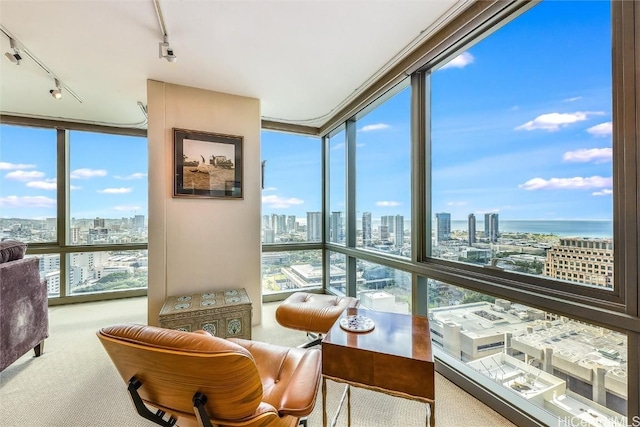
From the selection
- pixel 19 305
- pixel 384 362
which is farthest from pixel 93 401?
pixel 384 362

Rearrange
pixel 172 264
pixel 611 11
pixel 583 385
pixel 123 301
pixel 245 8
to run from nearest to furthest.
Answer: pixel 611 11 → pixel 583 385 → pixel 245 8 → pixel 172 264 → pixel 123 301

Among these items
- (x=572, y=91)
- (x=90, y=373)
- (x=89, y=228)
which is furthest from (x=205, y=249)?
(x=572, y=91)

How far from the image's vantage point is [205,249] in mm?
2828

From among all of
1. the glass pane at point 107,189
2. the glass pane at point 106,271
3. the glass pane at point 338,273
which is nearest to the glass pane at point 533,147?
the glass pane at point 338,273

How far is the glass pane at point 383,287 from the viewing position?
2.50m

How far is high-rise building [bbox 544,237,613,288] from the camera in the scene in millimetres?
1215

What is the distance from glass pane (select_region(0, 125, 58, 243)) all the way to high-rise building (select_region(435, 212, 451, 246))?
5.10 metres

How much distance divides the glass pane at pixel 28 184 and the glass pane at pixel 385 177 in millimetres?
4431

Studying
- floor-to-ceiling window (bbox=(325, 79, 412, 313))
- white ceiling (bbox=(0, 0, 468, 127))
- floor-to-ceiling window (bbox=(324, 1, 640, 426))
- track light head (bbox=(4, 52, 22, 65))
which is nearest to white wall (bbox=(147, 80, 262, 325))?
white ceiling (bbox=(0, 0, 468, 127))

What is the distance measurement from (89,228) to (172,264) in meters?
2.30

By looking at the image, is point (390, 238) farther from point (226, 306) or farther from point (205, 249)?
point (205, 249)

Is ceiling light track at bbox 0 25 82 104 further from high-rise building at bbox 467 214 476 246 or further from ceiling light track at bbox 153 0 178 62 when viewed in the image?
high-rise building at bbox 467 214 476 246

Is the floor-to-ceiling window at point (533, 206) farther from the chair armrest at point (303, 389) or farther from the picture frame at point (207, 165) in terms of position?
the picture frame at point (207, 165)

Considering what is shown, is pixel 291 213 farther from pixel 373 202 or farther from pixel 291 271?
pixel 373 202
